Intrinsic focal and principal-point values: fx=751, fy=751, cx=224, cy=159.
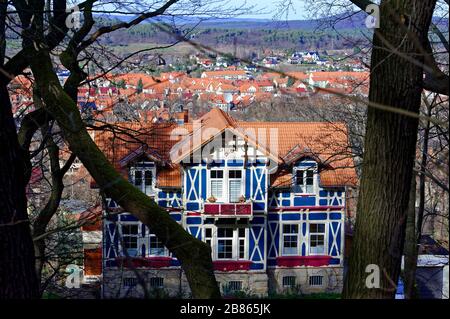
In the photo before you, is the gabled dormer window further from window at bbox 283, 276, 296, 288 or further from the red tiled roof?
window at bbox 283, 276, 296, 288

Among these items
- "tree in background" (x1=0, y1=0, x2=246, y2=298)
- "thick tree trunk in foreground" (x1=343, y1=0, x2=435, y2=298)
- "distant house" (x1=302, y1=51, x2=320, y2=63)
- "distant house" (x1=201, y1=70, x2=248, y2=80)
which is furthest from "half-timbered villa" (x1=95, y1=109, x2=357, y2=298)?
"thick tree trunk in foreground" (x1=343, y1=0, x2=435, y2=298)

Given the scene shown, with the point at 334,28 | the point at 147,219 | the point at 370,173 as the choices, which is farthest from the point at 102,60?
the point at 370,173

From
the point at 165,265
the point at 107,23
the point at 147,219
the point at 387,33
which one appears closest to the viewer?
the point at 387,33

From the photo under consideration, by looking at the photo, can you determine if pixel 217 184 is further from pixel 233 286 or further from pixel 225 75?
pixel 225 75

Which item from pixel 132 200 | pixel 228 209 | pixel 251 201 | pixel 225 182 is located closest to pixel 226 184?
pixel 225 182

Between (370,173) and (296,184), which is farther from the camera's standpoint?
(296,184)

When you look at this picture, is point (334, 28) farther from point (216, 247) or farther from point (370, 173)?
point (216, 247)

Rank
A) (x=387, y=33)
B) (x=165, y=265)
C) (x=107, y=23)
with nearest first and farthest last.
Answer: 1. (x=387, y=33)
2. (x=107, y=23)
3. (x=165, y=265)
